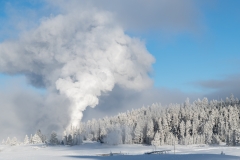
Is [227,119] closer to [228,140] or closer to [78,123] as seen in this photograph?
[228,140]

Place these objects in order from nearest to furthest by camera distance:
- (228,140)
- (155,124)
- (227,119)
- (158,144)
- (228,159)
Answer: (228,159), (228,140), (158,144), (227,119), (155,124)

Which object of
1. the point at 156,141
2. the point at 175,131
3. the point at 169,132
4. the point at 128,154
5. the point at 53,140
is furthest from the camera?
the point at 175,131

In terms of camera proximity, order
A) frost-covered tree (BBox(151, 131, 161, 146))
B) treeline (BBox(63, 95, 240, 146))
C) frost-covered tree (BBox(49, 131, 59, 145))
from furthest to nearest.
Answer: frost-covered tree (BBox(49, 131, 59, 145)), treeline (BBox(63, 95, 240, 146)), frost-covered tree (BBox(151, 131, 161, 146))

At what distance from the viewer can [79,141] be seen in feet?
528

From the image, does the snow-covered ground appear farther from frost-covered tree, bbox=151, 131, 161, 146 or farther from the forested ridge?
the forested ridge

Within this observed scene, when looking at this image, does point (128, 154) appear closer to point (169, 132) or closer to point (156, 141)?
point (156, 141)

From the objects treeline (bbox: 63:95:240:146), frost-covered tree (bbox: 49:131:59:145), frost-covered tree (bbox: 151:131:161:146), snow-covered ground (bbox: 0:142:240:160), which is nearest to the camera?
snow-covered ground (bbox: 0:142:240:160)

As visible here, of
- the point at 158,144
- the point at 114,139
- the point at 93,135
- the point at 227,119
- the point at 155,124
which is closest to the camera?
the point at 158,144

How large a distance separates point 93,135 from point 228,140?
270ft

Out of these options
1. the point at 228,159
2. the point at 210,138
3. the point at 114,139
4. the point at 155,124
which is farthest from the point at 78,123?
the point at 228,159

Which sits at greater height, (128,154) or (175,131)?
(175,131)

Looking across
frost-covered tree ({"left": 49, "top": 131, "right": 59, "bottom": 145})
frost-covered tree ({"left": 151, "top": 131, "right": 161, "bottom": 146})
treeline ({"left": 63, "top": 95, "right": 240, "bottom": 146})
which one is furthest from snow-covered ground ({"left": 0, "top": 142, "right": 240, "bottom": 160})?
frost-covered tree ({"left": 49, "top": 131, "right": 59, "bottom": 145})

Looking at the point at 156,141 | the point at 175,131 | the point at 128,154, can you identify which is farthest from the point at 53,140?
the point at 128,154

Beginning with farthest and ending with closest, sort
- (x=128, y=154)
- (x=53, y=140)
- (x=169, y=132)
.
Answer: (x=53, y=140) < (x=169, y=132) < (x=128, y=154)
